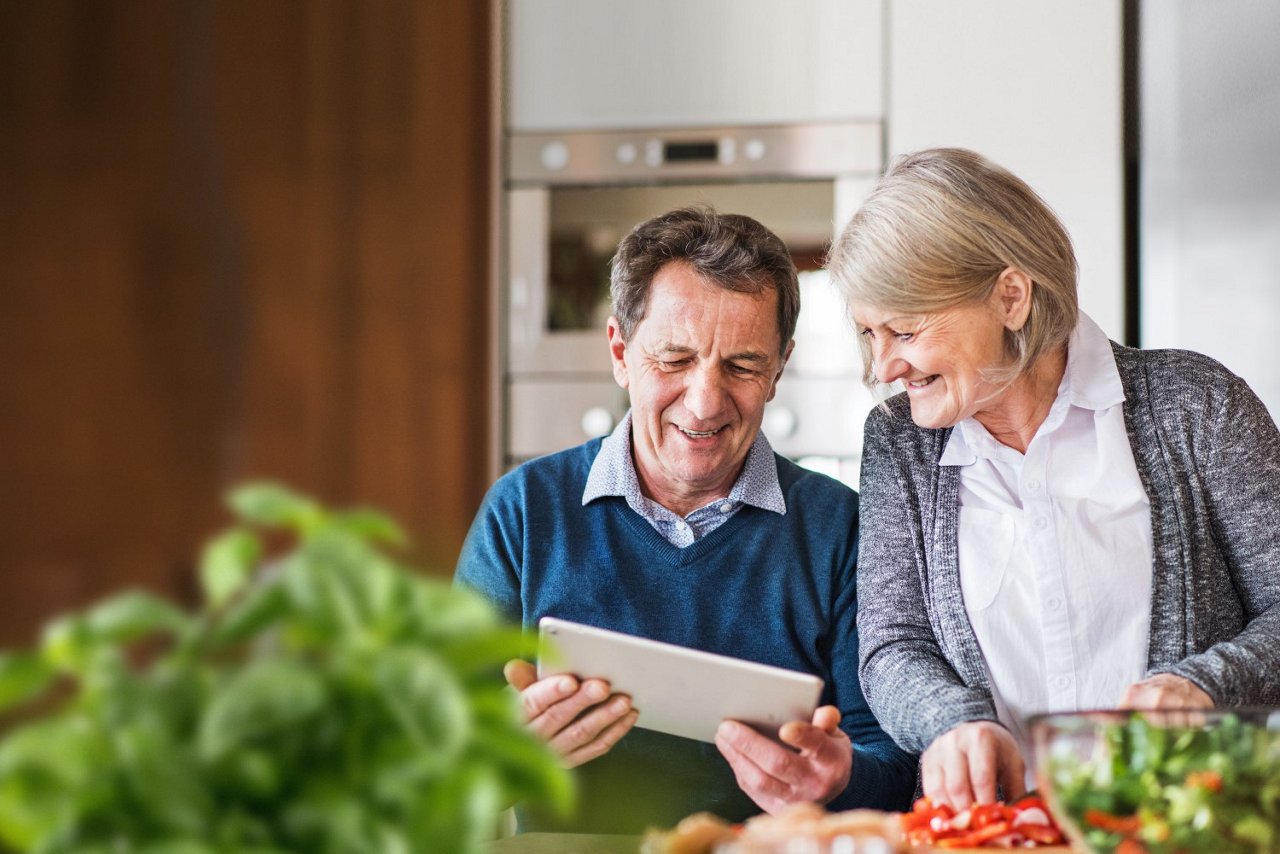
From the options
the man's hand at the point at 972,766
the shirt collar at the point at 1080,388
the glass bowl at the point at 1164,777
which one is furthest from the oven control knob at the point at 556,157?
the glass bowl at the point at 1164,777

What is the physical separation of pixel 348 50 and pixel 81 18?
0.75 meters

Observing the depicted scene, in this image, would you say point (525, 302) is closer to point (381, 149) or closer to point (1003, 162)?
point (381, 149)

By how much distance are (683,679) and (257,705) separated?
2.61 ft

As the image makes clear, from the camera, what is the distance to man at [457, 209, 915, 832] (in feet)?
4.78

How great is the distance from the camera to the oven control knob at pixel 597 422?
2529mm

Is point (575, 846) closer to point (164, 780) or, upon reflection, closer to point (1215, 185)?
point (164, 780)

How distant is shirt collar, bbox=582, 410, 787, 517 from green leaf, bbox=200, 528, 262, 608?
1.17 m

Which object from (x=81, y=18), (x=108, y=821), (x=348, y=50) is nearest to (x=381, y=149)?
(x=348, y=50)

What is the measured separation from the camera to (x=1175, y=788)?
29.7 inches

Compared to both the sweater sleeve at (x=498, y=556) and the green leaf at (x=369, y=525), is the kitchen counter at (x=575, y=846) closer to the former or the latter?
the sweater sleeve at (x=498, y=556)

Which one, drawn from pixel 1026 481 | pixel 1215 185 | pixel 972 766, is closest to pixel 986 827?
pixel 972 766

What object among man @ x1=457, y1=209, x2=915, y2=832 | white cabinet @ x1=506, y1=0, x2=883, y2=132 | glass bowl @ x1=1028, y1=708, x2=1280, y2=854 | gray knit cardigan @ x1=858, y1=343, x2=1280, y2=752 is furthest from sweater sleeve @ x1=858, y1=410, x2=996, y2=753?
white cabinet @ x1=506, y1=0, x2=883, y2=132

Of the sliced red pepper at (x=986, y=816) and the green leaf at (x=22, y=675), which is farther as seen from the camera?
the sliced red pepper at (x=986, y=816)

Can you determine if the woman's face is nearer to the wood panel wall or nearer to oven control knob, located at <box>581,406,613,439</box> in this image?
the wood panel wall
